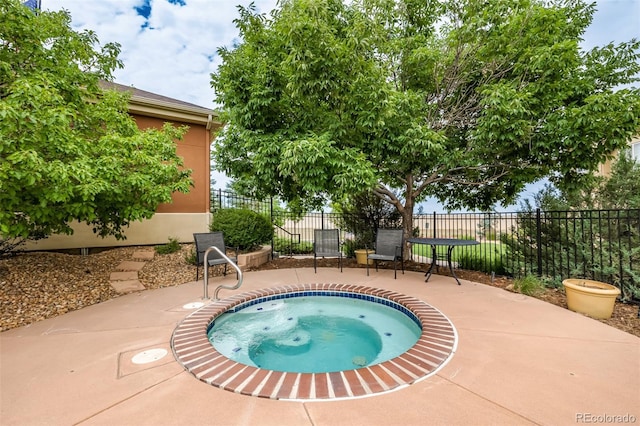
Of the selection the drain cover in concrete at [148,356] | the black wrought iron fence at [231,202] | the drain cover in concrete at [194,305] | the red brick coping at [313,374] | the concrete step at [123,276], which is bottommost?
the drain cover in concrete at [148,356]

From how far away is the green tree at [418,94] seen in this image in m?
4.49

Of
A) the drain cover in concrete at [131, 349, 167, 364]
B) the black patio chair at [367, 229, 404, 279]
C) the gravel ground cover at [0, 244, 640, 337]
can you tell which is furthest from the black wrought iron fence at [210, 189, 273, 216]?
the drain cover in concrete at [131, 349, 167, 364]

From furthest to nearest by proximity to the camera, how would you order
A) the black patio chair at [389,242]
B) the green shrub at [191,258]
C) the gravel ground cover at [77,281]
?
1. the green shrub at [191,258]
2. the black patio chair at [389,242]
3. the gravel ground cover at [77,281]

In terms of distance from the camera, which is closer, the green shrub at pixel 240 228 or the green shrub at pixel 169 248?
the green shrub at pixel 240 228

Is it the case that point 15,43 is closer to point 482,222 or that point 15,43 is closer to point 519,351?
point 519,351

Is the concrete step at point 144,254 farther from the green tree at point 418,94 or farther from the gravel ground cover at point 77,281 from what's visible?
the green tree at point 418,94

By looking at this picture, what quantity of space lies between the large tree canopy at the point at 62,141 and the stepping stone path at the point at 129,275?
34.8 inches

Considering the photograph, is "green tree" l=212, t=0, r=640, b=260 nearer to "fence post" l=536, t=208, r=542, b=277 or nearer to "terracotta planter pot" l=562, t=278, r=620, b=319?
"fence post" l=536, t=208, r=542, b=277

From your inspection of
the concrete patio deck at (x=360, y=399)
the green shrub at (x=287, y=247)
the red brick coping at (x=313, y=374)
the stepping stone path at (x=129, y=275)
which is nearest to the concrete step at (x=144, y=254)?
the stepping stone path at (x=129, y=275)

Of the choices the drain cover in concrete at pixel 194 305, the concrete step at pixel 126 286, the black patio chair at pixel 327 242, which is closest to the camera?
the drain cover in concrete at pixel 194 305

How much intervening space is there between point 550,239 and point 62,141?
8474 millimetres

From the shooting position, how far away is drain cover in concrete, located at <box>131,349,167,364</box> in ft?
8.43

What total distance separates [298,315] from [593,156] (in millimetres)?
5774

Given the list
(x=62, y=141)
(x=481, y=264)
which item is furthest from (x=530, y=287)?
(x=62, y=141)
